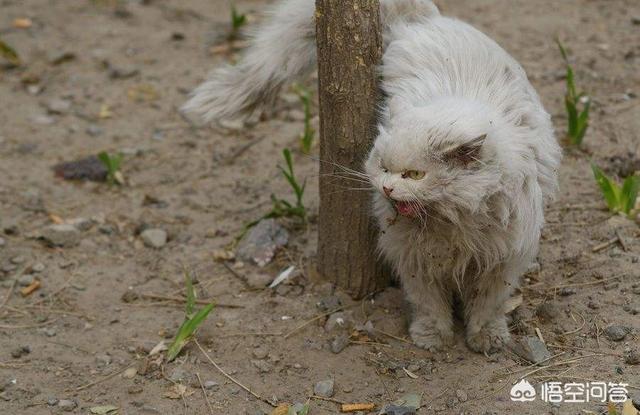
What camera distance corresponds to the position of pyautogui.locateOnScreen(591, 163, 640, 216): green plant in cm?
389

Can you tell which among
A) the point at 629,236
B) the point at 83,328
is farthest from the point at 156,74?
the point at 629,236

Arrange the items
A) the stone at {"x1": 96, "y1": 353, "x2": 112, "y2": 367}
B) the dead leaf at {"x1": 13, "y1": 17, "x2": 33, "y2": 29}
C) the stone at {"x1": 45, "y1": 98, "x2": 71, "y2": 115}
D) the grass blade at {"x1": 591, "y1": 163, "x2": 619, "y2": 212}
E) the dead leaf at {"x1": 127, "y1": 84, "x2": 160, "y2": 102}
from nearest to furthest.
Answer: the stone at {"x1": 96, "y1": 353, "x2": 112, "y2": 367}
the grass blade at {"x1": 591, "y1": 163, "x2": 619, "y2": 212}
the stone at {"x1": 45, "y1": 98, "x2": 71, "y2": 115}
the dead leaf at {"x1": 127, "y1": 84, "x2": 160, "y2": 102}
the dead leaf at {"x1": 13, "y1": 17, "x2": 33, "y2": 29}

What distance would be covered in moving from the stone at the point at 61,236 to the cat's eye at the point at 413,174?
2263 millimetres

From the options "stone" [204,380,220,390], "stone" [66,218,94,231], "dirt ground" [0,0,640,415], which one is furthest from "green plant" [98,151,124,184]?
"stone" [204,380,220,390]

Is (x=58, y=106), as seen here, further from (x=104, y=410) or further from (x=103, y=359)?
(x=104, y=410)

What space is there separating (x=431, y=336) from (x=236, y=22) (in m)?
3.42

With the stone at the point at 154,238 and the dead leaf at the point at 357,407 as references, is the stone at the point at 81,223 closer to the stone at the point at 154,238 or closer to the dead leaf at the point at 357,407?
the stone at the point at 154,238

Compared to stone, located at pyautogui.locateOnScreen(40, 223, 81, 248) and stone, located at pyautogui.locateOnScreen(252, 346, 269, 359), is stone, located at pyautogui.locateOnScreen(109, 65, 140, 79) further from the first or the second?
stone, located at pyautogui.locateOnScreen(252, 346, 269, 359)

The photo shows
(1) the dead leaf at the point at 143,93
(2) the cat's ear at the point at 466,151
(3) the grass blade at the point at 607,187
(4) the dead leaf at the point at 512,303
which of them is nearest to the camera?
(2) the cat's ear at the point at 466,151

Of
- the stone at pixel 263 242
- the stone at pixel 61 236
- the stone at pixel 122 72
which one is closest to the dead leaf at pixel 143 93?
the stone at pixel 122 72

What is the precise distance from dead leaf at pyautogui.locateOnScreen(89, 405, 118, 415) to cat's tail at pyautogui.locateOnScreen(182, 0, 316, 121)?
1533 mm

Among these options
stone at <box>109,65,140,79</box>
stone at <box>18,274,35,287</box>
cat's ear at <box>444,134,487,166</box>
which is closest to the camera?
cat's ear at <box>444,134,487,166</box>

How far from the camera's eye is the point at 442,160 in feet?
9.31

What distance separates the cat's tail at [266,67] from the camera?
3898 mm
